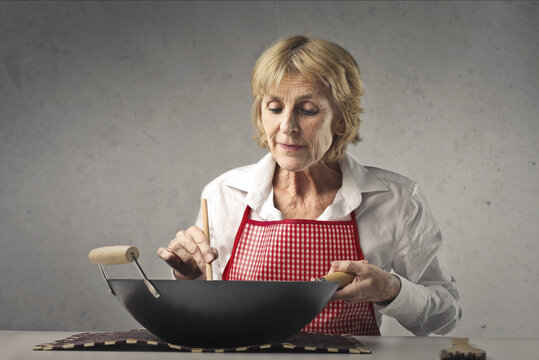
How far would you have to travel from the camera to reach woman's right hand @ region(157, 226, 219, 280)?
4.53 ft

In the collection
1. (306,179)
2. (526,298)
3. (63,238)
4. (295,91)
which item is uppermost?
(295,91)

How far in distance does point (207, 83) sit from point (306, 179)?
1.24 metres

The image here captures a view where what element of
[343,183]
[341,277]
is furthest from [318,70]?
[341,277]

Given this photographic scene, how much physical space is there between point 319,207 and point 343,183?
0.10 metres

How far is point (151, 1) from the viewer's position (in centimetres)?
294

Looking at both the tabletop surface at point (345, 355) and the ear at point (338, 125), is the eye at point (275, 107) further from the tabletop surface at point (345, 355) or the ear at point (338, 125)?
the tabletop surface at point (345, 355)

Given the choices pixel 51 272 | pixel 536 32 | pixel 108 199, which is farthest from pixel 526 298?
pixel 51 272

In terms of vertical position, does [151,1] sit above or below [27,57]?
above

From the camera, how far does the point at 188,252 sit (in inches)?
56.0

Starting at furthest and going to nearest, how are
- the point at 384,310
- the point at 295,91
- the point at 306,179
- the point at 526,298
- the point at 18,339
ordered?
the point at 526,298 → the point at 306,179 → the point at 295,91 → the point at 384,310 → the point at 18,339

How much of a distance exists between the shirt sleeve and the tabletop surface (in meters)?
0.39

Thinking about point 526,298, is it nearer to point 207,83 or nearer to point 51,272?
point 207,83

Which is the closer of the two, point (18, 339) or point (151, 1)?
point (18, 339)

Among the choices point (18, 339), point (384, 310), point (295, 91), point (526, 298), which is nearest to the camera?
point (18, 339)
